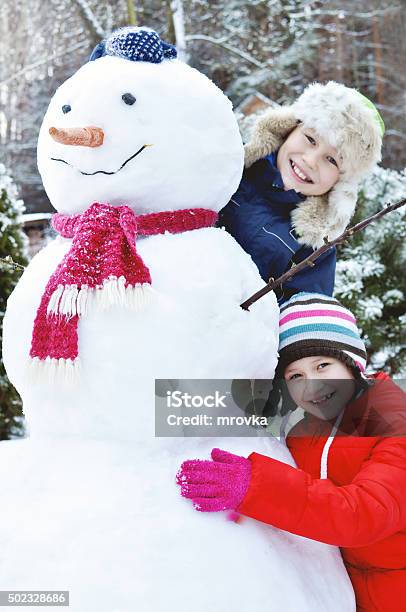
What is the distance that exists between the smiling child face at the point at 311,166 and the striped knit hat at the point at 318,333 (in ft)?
1.13

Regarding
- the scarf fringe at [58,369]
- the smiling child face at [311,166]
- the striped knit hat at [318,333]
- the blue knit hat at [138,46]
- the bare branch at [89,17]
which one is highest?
the blue knit hat at [138,46]

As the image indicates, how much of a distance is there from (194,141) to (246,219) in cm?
31

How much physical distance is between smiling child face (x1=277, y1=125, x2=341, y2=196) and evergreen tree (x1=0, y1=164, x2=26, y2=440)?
190cm

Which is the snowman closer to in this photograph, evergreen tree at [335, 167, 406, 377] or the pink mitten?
the pink mitten

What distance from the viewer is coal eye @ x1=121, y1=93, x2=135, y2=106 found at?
1.12 m

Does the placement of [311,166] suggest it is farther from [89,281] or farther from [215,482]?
[215,482]

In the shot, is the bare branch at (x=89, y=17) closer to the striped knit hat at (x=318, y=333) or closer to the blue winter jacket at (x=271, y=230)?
the blue winter jacket at (x=271, y=230)

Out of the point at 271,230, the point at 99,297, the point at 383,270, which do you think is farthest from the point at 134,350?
the point at 383,270

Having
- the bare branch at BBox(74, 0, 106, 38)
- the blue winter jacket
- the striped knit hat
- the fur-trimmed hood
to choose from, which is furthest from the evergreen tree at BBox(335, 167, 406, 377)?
the bare branch at BBox(74, 0, 106, 38)

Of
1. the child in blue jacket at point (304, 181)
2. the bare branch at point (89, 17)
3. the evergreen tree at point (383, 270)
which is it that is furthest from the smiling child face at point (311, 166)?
the bare branch at point (89, 17)

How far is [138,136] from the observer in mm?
1116

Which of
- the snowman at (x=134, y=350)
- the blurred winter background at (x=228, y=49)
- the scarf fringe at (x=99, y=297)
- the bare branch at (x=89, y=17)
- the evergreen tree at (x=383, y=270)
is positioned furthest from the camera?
the blurred winter background at (x=228, y=49)

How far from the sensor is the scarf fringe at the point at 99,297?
1019 mm

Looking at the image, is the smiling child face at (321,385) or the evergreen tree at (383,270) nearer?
the smiling child face at (321,385)
